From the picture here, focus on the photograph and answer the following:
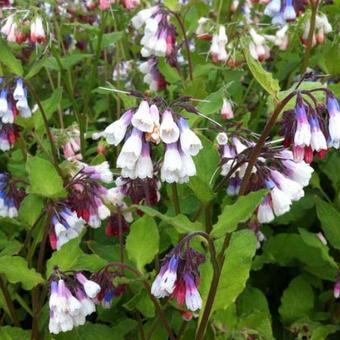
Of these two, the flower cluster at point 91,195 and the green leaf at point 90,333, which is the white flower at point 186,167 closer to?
the flower cluster at point 91,195

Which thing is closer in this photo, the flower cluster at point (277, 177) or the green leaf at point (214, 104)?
the flower cluster at point (277, 177)

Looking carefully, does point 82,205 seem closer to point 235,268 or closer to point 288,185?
point 235,268

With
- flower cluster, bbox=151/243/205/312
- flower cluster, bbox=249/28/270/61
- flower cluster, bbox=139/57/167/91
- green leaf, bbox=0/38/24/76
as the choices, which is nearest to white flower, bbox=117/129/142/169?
flower cluster, bbox=151/243/205/312

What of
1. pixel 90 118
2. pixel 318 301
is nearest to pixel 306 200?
pixel 318 301

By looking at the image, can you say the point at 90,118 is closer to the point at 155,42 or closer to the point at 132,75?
the point at 132,75

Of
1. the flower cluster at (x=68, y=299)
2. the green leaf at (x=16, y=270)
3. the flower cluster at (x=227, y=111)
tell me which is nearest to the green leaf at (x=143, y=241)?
the flower cluster at (x=68, y=299)

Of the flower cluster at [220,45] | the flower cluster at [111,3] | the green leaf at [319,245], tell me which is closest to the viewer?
the green leaf at [319,245]

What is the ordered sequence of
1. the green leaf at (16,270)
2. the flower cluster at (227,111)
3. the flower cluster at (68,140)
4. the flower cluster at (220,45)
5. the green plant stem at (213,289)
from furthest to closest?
the flower cluster at (220,45)
the flower cluster at (227,111)
the flower cluster at (68,140)
the green leaf at (16,270)
the green plant stem at (213,289)
